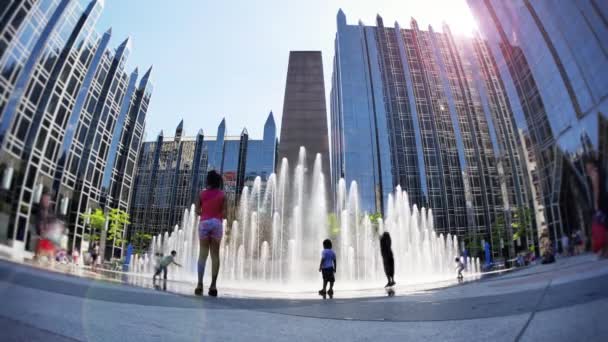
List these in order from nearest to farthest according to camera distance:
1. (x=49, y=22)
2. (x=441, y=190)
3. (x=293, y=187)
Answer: (x=49, y=22) → (x=293, y=187) → (x=441, y=190)

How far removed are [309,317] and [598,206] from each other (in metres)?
1.96

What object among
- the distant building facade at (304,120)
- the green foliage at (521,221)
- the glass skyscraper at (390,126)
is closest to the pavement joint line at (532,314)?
the green foliage at (521,221)

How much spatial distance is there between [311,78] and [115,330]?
17.0 meters

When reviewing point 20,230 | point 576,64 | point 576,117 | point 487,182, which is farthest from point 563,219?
Answer: point 20,230

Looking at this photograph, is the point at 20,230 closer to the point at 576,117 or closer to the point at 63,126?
the point at 63,126

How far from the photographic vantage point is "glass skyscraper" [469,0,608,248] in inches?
31.4

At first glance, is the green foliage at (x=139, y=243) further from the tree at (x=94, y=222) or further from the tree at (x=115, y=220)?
the tree at (x=94, y=222)

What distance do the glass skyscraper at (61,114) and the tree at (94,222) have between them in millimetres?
33

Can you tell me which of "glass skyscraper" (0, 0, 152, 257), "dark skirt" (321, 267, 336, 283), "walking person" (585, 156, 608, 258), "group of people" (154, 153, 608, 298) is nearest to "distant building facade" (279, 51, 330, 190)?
"group of people" (154, 153, 608, 298)

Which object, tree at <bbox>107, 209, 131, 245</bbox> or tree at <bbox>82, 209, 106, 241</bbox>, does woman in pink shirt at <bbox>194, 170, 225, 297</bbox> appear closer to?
tree at <bbox>107, 209, 131, 245</bbox>

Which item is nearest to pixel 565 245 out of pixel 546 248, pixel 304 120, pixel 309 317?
pixel 546 248

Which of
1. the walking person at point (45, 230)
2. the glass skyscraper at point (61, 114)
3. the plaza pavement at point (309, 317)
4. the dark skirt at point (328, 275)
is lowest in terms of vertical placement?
the dark skirt at point (328, 275)

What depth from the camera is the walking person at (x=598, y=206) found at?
70 centimetres

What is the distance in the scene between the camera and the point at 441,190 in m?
52.3
